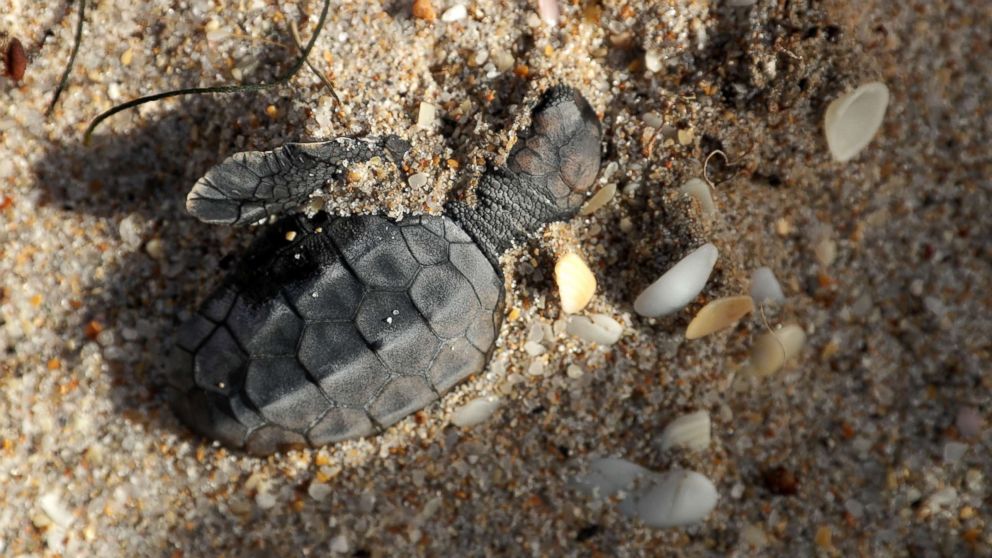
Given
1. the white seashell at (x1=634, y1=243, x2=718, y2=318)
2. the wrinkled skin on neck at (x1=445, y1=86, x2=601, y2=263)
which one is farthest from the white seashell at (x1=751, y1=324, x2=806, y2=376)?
the wrinkled skin on neck at (x1=445, y1=86, x2=601, y2=263)

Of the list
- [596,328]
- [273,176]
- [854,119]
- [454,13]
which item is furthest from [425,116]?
[854,119]

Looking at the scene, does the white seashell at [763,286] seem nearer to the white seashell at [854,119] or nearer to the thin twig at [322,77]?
the white seashell at [854,119]

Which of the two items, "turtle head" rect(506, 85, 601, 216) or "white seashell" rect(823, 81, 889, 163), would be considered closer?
"turtle head" rect(506, 85, 601, 216)

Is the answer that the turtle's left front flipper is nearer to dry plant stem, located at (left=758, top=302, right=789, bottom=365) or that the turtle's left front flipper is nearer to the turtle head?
the turtle head

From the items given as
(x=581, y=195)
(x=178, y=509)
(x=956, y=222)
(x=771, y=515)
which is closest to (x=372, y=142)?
(x=581, y=195)

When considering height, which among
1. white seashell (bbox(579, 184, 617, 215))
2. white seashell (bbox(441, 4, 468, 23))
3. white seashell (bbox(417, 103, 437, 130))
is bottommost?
white seashell (bbox(579, 184, 617, 215))

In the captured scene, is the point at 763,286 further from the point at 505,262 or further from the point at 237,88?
the point at 237,88

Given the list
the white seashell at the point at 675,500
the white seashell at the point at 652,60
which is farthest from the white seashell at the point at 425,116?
the white seashell at the point at 675,500
